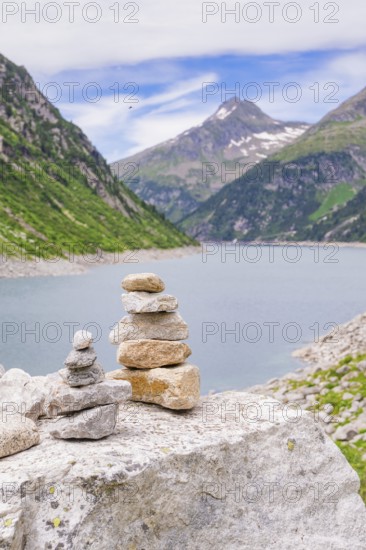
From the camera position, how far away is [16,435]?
1181cm

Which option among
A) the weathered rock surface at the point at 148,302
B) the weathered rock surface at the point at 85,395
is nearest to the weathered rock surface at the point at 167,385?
the weathered rock surface at the point at 148,302

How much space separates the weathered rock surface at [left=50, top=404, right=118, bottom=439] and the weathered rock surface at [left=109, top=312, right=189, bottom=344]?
10.6ft

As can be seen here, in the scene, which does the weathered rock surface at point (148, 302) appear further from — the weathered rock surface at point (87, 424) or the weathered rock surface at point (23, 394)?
the weathered rock surface at point (87, 424)

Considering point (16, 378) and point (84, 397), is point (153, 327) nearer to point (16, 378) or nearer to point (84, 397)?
point (84, 397)

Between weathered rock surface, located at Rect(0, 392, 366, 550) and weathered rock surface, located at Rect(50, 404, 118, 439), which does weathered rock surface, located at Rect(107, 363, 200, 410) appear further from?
weathered rock surface, located at Rect(50, 404, 118, 439)

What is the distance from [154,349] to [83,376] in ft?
9.67

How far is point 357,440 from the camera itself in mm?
24250

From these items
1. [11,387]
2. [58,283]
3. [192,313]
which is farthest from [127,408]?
[58,283]

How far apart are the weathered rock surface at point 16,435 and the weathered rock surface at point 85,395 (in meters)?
0.74

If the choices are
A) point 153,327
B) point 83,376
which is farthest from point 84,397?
point 153,327

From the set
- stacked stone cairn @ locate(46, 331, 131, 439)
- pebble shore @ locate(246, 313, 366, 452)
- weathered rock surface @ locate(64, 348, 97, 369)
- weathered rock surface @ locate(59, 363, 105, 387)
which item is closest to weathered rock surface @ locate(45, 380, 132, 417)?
stacked stone cairn @ locate(46, 331, 131, 439)

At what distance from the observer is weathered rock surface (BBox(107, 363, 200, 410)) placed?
14219 millimetres

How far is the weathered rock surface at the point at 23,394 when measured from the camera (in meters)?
13.7

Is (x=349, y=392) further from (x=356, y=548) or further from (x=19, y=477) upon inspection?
(x=19, y=477)
